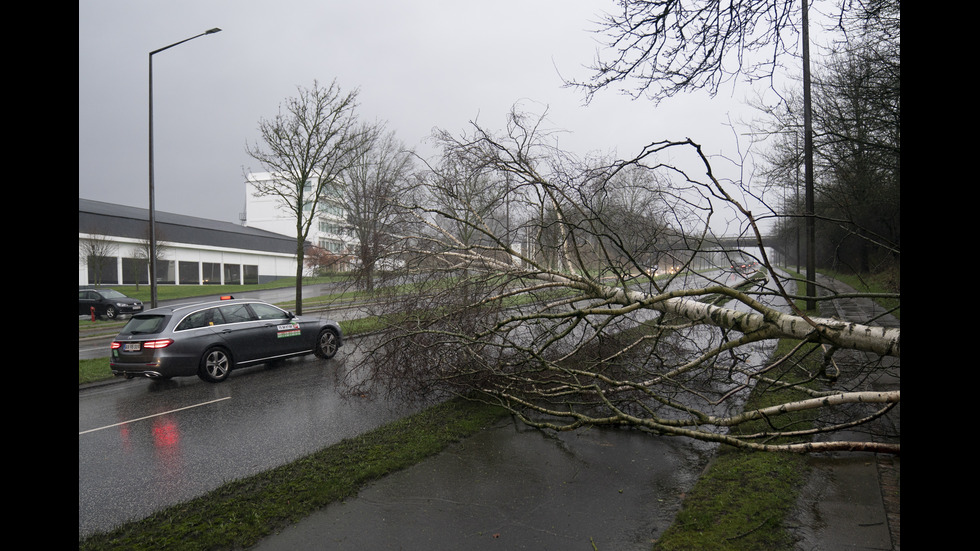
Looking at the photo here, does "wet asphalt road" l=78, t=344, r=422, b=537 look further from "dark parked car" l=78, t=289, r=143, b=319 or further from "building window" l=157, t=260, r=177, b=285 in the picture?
"building window" l=157, t=260, r=177, b=285

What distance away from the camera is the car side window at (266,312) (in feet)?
36.9

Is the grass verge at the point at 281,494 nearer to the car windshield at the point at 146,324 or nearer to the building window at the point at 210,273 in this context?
the car windshield at the point at 146,324

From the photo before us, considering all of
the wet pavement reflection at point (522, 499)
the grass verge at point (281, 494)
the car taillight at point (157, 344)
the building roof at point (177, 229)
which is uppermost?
the building roof at point (177, 229)

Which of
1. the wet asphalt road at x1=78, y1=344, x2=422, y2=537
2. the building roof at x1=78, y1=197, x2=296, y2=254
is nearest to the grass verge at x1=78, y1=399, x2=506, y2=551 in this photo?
the wet asphalt road at x1=78, y1=344, x2=422, y2=537

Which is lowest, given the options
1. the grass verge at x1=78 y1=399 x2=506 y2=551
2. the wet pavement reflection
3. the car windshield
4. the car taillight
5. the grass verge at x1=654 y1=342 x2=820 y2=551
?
the wet pavement reflection

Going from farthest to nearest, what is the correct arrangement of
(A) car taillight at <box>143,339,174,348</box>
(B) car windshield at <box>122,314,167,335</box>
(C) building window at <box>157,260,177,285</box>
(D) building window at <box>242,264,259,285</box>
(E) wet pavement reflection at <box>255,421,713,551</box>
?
(D) building window at <box>242,264,259,285</box>, (C) building window at <box>157,260,177,285</box>, (B) car windshield at <box>122,314,167,335</box>, (A) car taillight at <box>143,339,174,348</box>, (E) wet pavement reflection at <box>255,421,713,551</box>

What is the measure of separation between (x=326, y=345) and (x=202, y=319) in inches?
110

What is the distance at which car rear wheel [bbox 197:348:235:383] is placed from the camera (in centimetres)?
974

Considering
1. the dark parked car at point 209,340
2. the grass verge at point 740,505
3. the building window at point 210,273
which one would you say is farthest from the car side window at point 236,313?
the building window at point 210,273

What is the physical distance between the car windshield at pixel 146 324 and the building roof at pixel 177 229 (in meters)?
10.2

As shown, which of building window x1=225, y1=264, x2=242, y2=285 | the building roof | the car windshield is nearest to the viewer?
the car windshield

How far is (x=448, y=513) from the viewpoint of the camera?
13.7 ft

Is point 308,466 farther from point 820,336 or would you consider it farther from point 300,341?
point 300,341

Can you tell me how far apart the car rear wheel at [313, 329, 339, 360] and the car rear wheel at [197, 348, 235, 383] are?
204 cm
